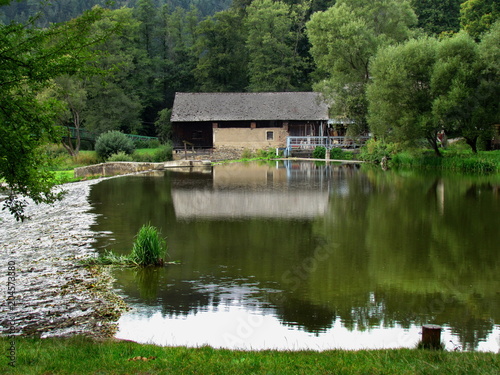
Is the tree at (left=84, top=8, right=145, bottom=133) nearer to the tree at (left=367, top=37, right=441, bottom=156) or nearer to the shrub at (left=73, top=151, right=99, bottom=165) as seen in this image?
the shrub at (left=73, top=151, right=99, bottom=165)

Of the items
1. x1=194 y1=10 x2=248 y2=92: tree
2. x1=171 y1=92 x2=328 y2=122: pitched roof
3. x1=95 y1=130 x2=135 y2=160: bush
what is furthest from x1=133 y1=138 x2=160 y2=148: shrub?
x1=194 y1=10 x2=248 y2=92: tree

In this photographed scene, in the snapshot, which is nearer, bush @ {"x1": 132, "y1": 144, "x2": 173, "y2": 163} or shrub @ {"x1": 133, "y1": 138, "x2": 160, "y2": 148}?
bush @ {"x1": 132, "y1": 144, "x2": 173, "y2": 163}

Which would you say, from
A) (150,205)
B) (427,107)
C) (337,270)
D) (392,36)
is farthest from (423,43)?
(337,270)

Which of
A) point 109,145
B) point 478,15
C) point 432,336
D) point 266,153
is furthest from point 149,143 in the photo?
point 432,336

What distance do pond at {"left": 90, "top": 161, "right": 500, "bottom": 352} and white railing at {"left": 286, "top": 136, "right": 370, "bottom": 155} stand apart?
25845 millimetres

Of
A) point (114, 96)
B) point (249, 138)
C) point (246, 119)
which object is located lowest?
point (249, 138)

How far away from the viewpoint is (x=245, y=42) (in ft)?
210

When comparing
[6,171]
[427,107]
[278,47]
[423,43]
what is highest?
[278,47]

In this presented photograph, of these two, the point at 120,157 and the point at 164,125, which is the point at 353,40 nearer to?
the point at 120,157

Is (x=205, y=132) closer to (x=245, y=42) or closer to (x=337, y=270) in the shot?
(x=245, y=42)

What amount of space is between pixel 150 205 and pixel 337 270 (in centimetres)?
1085

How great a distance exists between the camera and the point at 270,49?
60812mm

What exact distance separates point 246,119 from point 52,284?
43286 millimetres

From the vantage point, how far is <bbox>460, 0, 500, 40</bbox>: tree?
155ft
